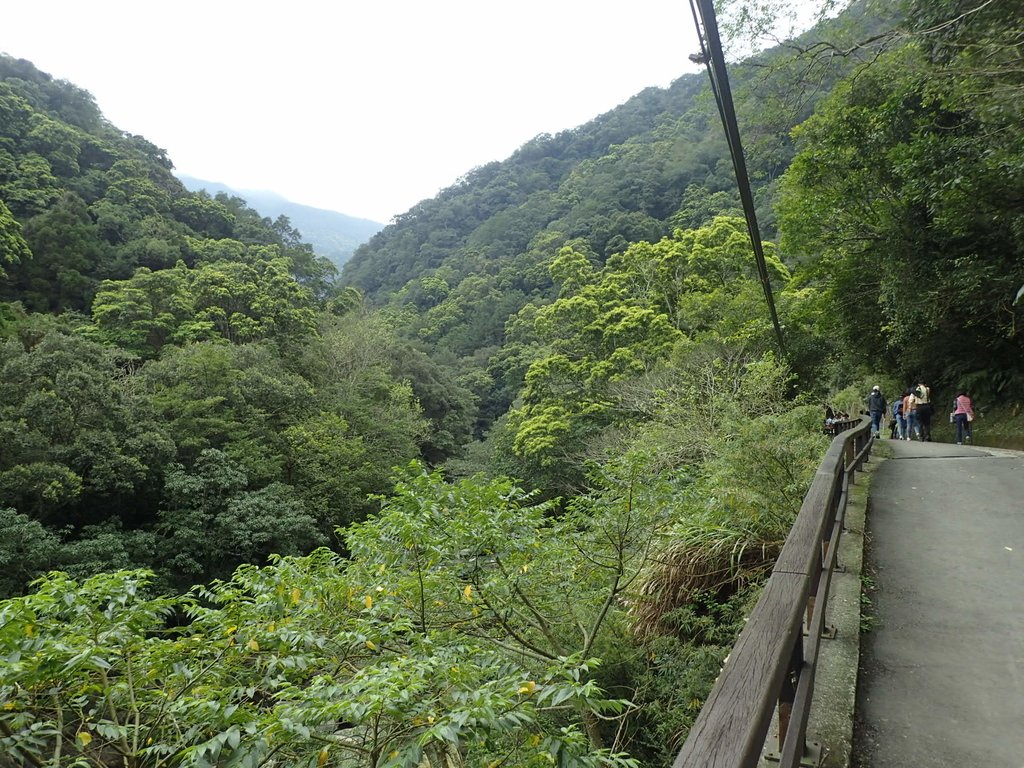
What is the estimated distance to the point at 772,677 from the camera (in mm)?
1374

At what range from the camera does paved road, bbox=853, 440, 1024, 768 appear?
2.21 meters

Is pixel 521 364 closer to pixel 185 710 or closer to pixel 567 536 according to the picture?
pixel 567 536

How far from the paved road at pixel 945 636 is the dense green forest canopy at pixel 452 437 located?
901 mm

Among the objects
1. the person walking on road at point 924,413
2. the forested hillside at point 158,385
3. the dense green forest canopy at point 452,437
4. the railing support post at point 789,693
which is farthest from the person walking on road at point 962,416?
the forested hillside at point 158,385

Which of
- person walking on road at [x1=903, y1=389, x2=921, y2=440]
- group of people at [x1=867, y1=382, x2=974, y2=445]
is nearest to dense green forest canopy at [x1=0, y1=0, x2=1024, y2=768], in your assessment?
group of people at [x1=867, y1=382, x2=974, y2=445]

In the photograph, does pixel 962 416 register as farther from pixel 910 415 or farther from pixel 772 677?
pixel 772 677

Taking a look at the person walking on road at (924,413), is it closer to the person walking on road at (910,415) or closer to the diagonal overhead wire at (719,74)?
the person walking on road at (910,415)

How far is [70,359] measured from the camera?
51.7 feet

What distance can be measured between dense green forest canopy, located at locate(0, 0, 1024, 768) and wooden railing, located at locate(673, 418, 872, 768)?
37.0 inches

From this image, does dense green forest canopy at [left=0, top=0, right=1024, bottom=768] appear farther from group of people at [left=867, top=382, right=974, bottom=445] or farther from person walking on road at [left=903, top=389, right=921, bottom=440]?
person walking on road at [left=903, top=389, right=921, bottom=440]

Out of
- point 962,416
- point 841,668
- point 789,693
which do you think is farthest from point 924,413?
point 789,693

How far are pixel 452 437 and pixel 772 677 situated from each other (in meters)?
36.5

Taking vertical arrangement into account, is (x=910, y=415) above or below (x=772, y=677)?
below

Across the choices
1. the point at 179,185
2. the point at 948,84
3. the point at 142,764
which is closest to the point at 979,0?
the point at 948,84
